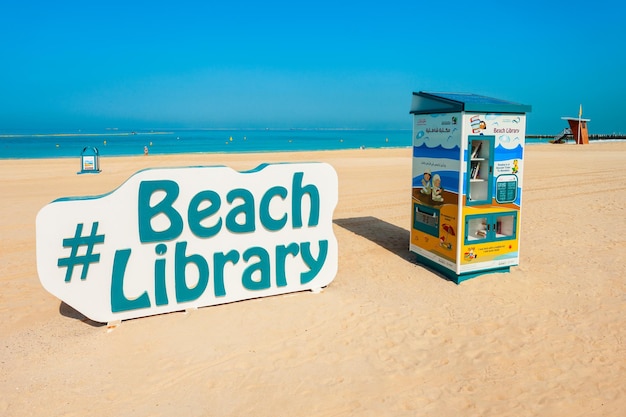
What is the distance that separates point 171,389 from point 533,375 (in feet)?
11.5

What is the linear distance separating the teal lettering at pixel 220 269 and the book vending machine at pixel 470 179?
3.28 metres

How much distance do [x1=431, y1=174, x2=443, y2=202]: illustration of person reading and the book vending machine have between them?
2cm

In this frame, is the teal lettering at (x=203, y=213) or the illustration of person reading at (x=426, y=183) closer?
the teal lettering at (x=203, y=213)

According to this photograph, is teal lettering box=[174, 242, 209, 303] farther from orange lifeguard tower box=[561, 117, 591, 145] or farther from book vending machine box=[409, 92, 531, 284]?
orange lifeguard tower box=[561, 117, 591, 145]

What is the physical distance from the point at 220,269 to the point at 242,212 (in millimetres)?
795

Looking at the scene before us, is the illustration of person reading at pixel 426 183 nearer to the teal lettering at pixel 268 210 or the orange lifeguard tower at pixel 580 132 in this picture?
the teal lettering at pixel 268 210

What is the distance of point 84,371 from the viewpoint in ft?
15.7

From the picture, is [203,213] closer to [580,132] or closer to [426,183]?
[426,183]

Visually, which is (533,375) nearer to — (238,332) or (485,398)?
(485,398)

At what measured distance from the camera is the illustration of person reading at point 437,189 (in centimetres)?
741

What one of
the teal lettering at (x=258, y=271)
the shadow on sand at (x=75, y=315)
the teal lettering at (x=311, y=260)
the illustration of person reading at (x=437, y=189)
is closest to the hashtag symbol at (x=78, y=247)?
the shadow on sand at (x=75, y=315)

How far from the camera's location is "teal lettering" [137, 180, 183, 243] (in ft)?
19.0

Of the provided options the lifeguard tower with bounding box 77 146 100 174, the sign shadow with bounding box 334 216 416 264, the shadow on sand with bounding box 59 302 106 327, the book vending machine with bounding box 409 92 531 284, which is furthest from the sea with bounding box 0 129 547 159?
the book vending machine with bounding box 409 92 531 284

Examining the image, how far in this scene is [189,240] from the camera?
6.09 metres
